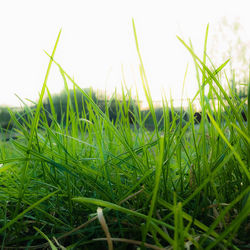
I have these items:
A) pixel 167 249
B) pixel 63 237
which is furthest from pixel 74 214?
pixel 167 249

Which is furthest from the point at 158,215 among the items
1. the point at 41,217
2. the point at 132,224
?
the point at 41,217

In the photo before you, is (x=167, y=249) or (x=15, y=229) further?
(x=15, y=229)

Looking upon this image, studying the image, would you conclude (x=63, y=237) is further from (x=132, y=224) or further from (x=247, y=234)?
(x=247, y=234)

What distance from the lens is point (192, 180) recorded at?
359mm

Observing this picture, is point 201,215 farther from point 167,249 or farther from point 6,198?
point 6,198

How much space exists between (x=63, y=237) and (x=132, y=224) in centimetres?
10

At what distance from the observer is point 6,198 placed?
1.41 ft

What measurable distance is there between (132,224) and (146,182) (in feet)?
0.21

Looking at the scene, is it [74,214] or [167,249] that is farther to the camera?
[74,214]

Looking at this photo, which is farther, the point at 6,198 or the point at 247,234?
the point at 6,198

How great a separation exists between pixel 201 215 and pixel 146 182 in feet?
0.28

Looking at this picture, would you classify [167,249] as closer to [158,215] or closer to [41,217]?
[158,215]

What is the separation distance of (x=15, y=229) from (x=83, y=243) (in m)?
0.12

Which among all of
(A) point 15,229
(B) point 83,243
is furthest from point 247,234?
(A) point 15,229
